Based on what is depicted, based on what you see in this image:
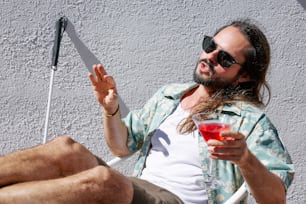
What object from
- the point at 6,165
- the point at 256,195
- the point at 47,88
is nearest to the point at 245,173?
the point at 256,195

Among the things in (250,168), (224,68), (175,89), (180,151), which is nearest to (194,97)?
(175,89)

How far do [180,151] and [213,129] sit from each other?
0.66 m

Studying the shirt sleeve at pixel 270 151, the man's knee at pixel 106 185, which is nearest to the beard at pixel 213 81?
the shirt sleeve at pixel 270 151

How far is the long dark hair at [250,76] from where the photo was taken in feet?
9.59

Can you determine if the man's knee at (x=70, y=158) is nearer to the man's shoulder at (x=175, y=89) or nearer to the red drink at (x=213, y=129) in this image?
the red drink at (x=213, y=129)

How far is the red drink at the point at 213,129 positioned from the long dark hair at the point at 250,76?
645mm

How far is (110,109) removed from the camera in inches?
119

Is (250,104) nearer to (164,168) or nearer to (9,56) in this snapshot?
(164,168)

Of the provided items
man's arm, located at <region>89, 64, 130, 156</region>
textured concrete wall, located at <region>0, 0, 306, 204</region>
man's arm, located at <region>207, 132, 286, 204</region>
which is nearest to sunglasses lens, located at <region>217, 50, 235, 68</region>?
man's arm, located at <region>89, 64, 130, 156</region>

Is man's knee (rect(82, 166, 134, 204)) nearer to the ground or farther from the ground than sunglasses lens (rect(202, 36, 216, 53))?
nearer to the ground

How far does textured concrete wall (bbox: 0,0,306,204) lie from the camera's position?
380cm

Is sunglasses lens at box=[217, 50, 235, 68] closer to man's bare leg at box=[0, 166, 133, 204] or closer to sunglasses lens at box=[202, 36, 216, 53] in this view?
sunglasses lens at box=[202, 36, 216, 53]

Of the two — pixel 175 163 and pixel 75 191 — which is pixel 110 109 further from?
pixel 75 191

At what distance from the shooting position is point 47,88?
394 cm
